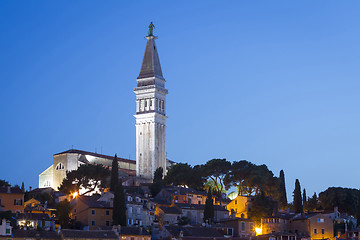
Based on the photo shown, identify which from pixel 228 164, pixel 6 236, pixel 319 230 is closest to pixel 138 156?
pixel 228 164

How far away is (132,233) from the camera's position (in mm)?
66812

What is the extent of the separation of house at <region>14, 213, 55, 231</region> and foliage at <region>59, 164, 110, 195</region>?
2023 centimetres

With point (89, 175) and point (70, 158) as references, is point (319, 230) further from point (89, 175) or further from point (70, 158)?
point (70, 158)

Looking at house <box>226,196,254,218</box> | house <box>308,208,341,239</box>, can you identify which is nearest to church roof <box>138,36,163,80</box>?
house <box>226,196,254,218</box>

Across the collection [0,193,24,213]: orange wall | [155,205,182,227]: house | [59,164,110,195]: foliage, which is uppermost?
[59,164,110,195]: foliage

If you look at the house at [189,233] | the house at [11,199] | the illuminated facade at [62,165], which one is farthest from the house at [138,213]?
the illuminated facade at [62,165]

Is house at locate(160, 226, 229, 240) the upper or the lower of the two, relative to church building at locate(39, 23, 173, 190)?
lower

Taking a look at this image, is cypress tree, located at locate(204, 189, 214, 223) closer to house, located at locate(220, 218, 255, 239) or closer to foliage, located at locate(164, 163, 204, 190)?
house, located at locate(220, 218, 255, 239)

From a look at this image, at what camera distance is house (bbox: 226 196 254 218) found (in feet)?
281

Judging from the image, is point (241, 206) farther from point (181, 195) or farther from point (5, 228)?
point (5, 228)

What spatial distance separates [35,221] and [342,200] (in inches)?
1655

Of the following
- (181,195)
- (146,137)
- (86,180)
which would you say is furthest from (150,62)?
(181,195)

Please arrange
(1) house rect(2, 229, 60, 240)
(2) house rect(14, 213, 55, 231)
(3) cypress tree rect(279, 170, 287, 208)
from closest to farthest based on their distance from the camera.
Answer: (1) house rect(2, 229, 60, 240) < (2) house rect(14, 213, 55, 231) < (3) cypress tree rect(279, 170, 287, 208)

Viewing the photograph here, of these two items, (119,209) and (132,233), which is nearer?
(132,233)
